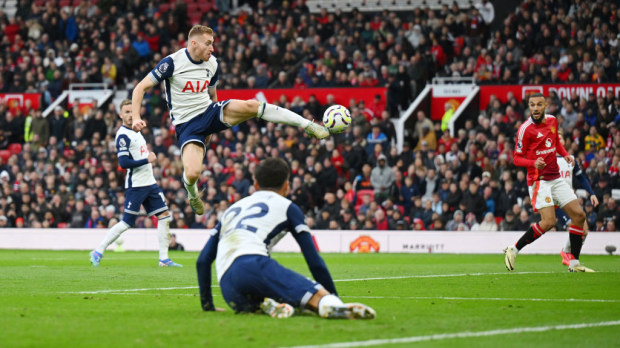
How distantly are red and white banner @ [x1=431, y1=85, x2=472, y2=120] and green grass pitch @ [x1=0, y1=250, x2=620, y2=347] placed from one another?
15.7 metres

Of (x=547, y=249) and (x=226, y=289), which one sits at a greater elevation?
(x=226, y=289)

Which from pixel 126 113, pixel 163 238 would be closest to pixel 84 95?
pixel 126 113

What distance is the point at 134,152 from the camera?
1619 centimetres

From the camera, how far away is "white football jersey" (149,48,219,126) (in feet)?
42.1

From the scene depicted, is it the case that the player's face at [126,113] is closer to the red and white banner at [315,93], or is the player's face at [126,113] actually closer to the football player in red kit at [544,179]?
the football player in red kit at [544,179]

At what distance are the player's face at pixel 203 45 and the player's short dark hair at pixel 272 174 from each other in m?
5.31

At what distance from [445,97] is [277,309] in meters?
22.0

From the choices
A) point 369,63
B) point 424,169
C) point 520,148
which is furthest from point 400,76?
point 520,148

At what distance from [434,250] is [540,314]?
1617cm

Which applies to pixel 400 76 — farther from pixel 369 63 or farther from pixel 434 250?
pixel 434 250

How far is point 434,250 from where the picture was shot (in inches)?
947

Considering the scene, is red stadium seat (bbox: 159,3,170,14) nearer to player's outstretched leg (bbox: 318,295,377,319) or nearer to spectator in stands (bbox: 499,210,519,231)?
spectator in stands (bbox: 499,210,519,231)

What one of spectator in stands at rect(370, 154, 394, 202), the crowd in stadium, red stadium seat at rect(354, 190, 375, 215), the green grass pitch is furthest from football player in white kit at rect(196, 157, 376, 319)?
spectator in stands at rect(370, 154, 394, 202)

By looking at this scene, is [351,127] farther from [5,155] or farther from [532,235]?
[532,235]
